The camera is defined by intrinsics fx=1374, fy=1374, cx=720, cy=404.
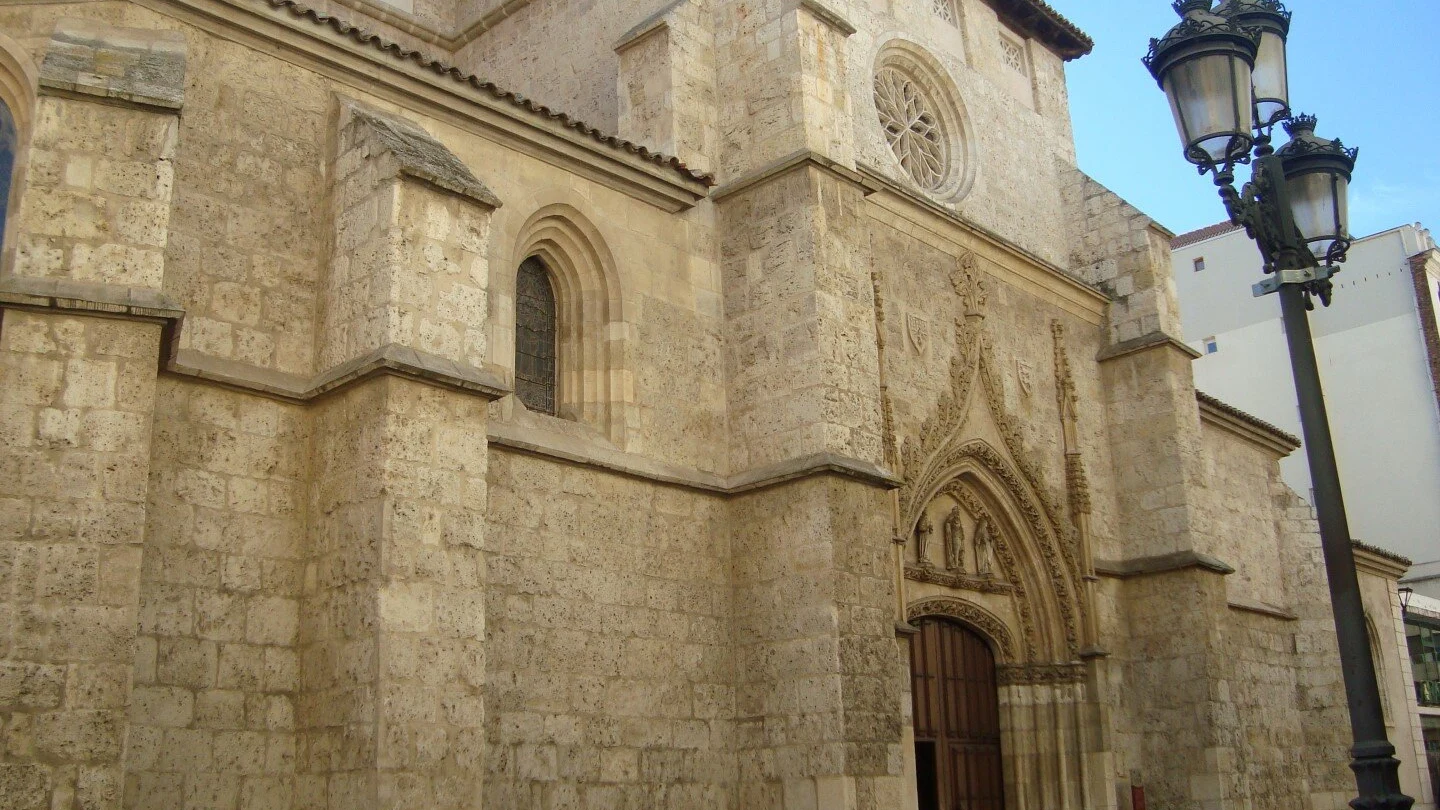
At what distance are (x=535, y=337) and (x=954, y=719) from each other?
5.67m

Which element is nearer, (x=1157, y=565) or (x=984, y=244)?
(x=984, y=244)

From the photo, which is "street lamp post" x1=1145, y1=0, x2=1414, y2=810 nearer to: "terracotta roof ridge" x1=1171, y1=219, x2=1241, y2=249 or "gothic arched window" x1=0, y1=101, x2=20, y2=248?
"gothic arched window" x1=0, y1=101, x2=20, y2=248

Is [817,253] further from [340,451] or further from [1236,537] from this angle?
[1236,537]

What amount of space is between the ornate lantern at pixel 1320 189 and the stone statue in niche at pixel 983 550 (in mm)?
6466

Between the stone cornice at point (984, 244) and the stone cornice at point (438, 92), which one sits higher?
the stone cornice at point (984, 244)

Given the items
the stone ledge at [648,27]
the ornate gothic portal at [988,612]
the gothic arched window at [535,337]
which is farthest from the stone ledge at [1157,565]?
the stone ledge at [648,27]

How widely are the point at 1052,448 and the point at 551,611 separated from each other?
7.27m

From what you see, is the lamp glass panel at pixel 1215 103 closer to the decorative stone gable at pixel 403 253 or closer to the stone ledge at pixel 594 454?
the decorative stone gable at pixel 403 253

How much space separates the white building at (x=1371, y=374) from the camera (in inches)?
1133

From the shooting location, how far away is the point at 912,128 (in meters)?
15.3

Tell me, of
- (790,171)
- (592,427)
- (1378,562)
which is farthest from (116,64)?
(1378,562)

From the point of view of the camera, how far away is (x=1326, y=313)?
102 feet

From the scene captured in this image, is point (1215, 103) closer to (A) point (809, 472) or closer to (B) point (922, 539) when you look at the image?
(A) point (809, 472)

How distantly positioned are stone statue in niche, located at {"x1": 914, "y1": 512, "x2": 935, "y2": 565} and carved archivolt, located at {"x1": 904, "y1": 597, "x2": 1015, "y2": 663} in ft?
1.29
